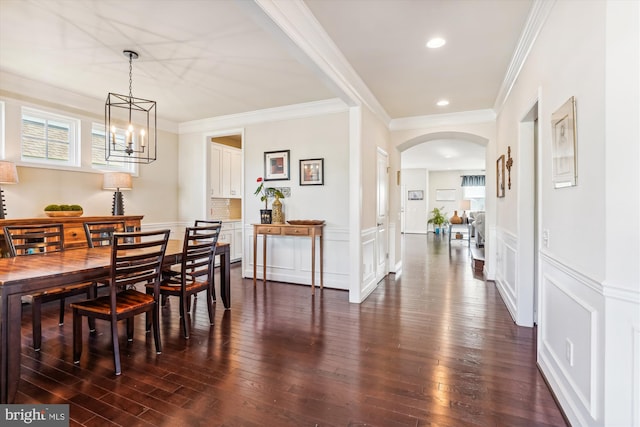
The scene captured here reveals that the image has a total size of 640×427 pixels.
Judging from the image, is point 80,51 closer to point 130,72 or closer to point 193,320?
point 130,72

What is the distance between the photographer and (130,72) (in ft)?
11.5

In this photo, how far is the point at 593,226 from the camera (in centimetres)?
154

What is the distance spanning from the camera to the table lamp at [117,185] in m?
4.61

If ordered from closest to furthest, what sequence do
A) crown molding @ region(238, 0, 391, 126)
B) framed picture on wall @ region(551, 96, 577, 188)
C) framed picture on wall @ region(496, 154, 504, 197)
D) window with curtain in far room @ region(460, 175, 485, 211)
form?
framed picture on wall @ region(551, 96, 577, 188)
crown molding @ region(238, 0, 391, 126)
framed picture on wall @ region(496, 154, 504, 197)
window with curtain in far room @ region(460, 175, 485, 211)

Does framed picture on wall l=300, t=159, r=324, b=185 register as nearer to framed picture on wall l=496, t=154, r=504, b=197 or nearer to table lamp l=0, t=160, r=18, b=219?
framed picture on wall l=496, t=154, r=504, b=197

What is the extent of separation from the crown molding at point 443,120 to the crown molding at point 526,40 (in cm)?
95

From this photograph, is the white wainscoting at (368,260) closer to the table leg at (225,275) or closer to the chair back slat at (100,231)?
the table leg at (225,275)

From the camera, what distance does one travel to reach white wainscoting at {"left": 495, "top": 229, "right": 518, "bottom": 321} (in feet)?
11.2

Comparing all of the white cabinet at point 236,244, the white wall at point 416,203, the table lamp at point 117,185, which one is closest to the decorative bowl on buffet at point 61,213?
the table lamp at point 117,185

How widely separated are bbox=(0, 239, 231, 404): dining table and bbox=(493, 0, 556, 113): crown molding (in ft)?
11.9

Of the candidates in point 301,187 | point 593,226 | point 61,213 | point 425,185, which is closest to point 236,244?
point 301,187

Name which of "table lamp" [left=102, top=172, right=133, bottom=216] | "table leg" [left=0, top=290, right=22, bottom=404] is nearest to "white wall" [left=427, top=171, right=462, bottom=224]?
"table lamp" [left=102, top=172, right=133, bottom=216]

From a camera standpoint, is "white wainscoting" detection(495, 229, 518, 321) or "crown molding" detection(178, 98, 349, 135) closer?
"white wainscoting" detection(495, 229, 518, 321)

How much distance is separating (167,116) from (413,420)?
5519 millimetres
